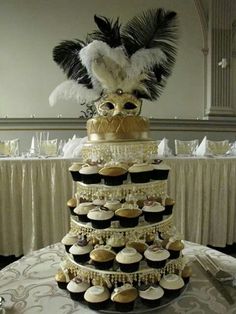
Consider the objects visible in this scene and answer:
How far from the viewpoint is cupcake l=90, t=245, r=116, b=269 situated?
37.6 inches

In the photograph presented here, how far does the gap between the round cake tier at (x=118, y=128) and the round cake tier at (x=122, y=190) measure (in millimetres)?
177

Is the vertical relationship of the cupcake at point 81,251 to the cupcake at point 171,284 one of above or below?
above

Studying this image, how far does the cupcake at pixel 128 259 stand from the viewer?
930mm

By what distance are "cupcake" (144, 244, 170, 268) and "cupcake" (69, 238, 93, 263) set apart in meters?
0.22

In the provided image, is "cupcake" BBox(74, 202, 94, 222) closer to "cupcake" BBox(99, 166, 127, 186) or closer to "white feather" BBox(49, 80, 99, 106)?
"cupcake" BBox(99, 166, 127, 186)

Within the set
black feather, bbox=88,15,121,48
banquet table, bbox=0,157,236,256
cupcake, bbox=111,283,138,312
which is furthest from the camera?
banquet table, bbox=0,157,236,256

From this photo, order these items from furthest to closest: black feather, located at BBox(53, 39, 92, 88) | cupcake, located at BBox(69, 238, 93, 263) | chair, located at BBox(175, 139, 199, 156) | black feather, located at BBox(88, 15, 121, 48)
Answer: chair, located at BBox(175, 139, 199, 156)
black feather, located at BBox(53, 39, 92, 88)
black feather, located at BBox(88, 15, 121, 48)
cupcake, located at BBox(69, 238, 93, 263)

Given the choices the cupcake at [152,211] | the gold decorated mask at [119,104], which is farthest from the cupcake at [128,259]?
the gold decorated mask at [119,104]

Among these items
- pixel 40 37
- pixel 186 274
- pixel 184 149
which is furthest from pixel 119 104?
pixel 40 37

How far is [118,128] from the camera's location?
103cm

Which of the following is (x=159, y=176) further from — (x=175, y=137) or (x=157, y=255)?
(x=175, y=137)

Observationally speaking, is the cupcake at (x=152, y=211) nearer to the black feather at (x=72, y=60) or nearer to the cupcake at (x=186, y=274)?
the cupcake at (x=186, y=274)

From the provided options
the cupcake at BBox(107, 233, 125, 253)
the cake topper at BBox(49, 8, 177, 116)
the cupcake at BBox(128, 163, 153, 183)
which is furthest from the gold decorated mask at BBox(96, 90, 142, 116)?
the cupcake at BBox(107, 233, 125, 253)

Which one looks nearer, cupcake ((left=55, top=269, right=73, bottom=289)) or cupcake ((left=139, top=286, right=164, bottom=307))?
cupcake ((left=139, top=286, right=164, bottom=307))
